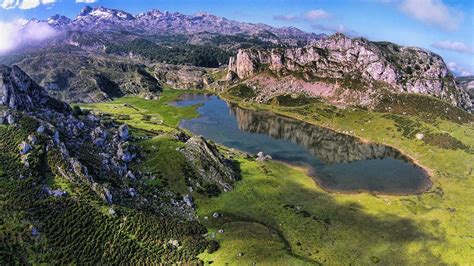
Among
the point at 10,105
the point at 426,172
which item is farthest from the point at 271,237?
the point at 426,172

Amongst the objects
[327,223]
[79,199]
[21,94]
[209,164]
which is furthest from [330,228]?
[21,94]

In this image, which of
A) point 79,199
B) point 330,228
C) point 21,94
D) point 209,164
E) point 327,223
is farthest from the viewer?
point 209,164

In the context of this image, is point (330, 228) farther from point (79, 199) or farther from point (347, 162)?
point (347, 162)

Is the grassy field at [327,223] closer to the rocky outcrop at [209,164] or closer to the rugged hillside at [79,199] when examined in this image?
the rocky outcrop at [209,164]

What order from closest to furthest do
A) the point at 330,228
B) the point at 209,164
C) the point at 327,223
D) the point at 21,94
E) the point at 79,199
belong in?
the point at 79,199, the point at 330,228, the point at 327,223, the point at 21,94, the point at 209,164

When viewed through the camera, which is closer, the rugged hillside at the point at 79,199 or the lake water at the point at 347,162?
the rugged hillside at the point at 79,199

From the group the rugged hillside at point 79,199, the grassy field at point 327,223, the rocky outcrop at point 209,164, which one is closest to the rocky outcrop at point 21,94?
the rugged hillside at point 79,199
